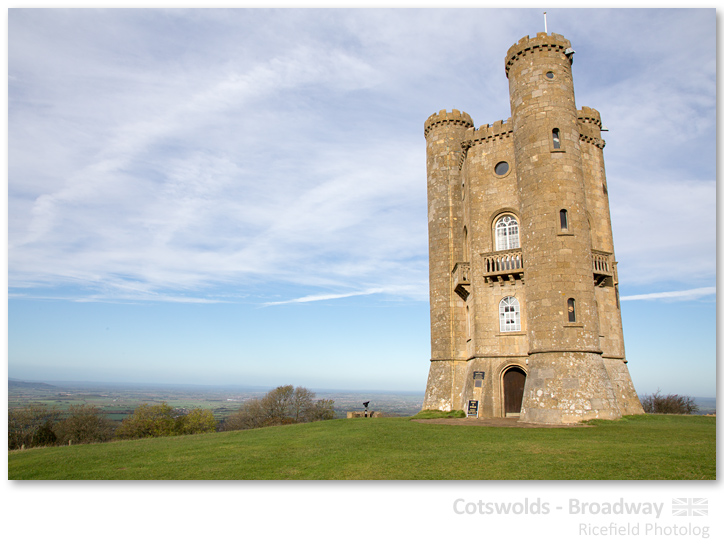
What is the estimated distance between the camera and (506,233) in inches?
1064

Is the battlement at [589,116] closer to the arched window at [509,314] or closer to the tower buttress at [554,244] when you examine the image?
the tower buttress at [554,244]

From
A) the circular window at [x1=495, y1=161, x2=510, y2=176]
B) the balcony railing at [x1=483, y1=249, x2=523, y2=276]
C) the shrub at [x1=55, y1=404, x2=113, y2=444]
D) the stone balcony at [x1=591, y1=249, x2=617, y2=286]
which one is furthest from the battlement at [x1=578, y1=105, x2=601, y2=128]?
the shrub at [x1=55, y1=404, x2=113, y2=444]

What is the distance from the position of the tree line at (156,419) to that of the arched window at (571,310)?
129ft

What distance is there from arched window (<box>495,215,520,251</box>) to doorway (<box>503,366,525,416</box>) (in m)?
6.75

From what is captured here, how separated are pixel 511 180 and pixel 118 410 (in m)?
59.3

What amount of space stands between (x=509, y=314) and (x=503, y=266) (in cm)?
268

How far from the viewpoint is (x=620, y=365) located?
24.6 metres

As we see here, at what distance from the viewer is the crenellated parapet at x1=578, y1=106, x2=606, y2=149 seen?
27.2 meters

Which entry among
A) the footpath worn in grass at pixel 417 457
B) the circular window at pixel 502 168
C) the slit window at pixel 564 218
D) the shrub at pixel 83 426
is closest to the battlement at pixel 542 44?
the circular window at pixel 502 168

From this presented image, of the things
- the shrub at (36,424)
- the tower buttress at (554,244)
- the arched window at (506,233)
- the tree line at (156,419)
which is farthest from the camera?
the tree line at (156,419)

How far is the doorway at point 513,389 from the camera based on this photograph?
25.3 m
